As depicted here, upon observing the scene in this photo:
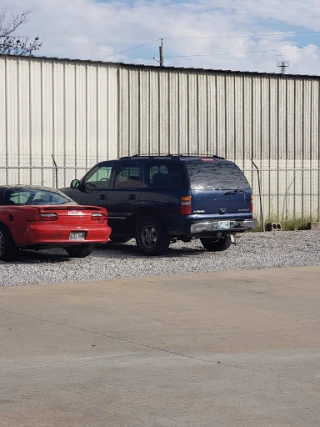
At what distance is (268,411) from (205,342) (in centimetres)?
290

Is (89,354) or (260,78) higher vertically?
(260,78)

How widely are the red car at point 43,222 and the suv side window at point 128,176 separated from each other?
5.79ft

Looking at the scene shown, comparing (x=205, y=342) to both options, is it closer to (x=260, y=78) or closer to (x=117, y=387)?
(x=117, y=387)

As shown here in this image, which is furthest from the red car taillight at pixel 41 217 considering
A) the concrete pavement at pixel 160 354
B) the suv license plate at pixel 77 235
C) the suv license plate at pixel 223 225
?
the suv license plate at pixel 223 225

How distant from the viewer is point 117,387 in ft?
26.0

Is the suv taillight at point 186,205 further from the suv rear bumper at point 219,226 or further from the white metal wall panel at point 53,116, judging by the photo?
the white metal wall panel at point 53,116

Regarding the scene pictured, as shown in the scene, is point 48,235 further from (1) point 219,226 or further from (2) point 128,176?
(1) point 219,226

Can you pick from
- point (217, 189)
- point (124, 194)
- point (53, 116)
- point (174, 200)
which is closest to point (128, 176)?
point (124, 194)

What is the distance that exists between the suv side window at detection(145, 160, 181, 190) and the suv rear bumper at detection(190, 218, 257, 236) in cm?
87

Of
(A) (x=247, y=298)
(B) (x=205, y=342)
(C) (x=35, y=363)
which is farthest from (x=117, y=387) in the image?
(A) (x=247, y=298)

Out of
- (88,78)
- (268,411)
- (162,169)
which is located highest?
(88,78)

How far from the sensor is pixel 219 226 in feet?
60.1

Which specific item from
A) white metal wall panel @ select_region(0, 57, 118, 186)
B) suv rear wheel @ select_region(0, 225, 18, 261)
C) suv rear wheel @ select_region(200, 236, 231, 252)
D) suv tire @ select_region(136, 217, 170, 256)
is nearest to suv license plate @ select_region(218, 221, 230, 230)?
suv tire @ select_region(136, 217, 170, 256)

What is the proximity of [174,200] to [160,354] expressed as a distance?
29.5 ft
